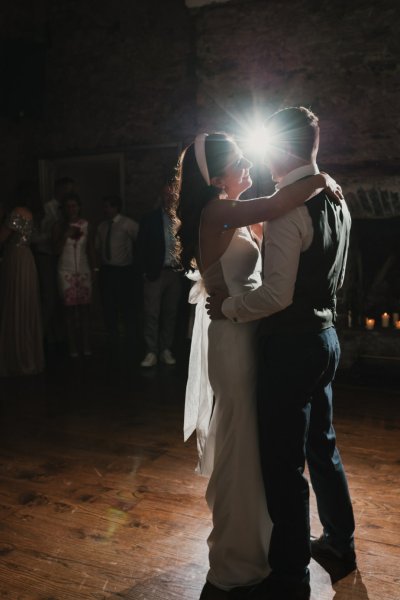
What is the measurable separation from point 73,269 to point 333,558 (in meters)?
4.29

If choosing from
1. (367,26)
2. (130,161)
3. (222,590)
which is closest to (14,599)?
(222,590)

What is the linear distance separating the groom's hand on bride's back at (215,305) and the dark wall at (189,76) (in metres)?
3.44

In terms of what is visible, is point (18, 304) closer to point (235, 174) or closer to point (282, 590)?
point (235, 174)

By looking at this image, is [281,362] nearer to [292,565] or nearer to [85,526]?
[292,565]

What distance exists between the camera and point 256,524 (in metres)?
1.88

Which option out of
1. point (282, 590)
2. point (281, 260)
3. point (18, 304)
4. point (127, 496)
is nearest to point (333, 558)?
point (282, 590)

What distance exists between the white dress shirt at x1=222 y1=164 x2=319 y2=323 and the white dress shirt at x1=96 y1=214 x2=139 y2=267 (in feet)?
14.6

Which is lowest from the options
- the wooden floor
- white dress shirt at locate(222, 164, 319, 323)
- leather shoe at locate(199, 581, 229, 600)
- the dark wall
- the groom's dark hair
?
leather shoe at locate(199, 581, 229, 600)

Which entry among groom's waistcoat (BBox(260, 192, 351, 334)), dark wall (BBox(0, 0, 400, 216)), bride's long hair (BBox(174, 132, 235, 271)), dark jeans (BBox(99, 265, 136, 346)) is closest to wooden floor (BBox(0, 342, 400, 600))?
groom's waistcoat (BBox(260, 192, 351, 334))

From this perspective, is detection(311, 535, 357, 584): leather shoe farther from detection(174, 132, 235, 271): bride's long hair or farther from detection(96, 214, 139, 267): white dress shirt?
detection(96, 214, 139, 267): white dress shirt

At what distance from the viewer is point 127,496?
2.65 meters

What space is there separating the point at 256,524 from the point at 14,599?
0.83m

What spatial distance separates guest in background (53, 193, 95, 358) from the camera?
18.8 ft

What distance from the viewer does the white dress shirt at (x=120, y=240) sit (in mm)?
6074
